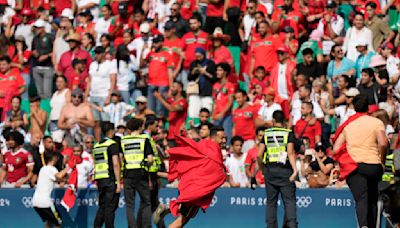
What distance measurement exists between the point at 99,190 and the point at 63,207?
2257mm

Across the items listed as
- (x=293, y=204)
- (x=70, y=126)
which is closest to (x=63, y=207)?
(x=70, y=126)

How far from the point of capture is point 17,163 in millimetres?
23578

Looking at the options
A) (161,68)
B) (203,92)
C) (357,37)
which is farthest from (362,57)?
(161,68)

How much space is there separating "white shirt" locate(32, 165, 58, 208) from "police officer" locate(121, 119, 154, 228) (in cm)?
180

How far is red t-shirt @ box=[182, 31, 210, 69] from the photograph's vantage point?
26.8 meters

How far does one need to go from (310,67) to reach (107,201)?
21.2 ft

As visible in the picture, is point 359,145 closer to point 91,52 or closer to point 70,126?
point 70,126

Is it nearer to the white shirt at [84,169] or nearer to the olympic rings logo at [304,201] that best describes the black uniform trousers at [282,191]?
the olympic rings logo at [304,201]

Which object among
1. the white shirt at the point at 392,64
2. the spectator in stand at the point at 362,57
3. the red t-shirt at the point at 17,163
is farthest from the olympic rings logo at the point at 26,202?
the white shirt at the point at 392,64

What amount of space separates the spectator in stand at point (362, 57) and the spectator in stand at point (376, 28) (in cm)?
66

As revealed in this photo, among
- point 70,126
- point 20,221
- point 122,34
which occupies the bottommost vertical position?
point 20,221

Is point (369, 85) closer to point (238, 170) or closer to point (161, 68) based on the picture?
point (238, 170)

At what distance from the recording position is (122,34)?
94.3 feet

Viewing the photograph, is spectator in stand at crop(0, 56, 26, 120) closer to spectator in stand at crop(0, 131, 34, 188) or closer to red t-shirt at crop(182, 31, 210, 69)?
spectator in stand at crop(0, 131, 34, 188)
